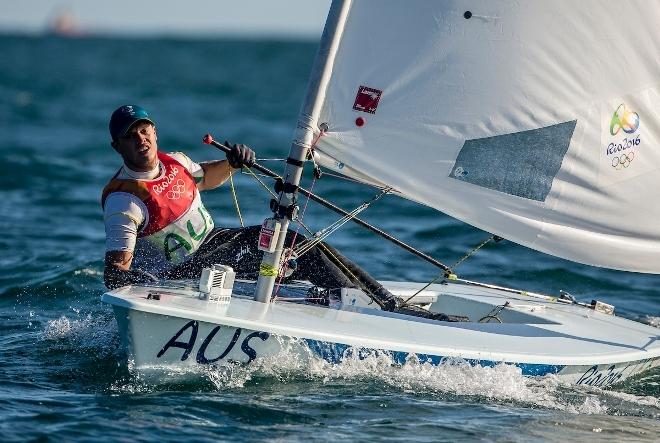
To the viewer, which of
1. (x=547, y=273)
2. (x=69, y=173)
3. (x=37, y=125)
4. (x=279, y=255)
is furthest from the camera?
(x=37, y=125)

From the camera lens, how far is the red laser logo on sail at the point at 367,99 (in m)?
5.24

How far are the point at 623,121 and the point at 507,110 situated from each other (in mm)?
627

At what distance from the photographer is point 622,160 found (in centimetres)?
562

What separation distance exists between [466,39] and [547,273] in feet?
12.0

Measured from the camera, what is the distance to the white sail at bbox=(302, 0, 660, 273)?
5.25 meters

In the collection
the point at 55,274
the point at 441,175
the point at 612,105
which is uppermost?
the point at 612,105

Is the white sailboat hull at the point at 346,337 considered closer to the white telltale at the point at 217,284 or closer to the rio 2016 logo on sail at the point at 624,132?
the white telltale at the point at 217,284

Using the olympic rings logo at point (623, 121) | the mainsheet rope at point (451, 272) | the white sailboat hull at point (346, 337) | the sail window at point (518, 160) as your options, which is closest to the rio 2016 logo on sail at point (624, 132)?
the olympic rings logo at point (623, 121)

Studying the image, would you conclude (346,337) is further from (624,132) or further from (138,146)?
(624,132)

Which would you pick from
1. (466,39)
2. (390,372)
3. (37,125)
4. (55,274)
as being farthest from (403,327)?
(37,125)

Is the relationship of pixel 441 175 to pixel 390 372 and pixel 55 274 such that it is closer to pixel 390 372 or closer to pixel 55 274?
pixel 390 372

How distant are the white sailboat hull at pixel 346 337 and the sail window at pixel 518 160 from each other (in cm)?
73

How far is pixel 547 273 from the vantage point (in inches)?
338

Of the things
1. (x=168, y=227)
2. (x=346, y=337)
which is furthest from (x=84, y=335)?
(x=346, y=337)
